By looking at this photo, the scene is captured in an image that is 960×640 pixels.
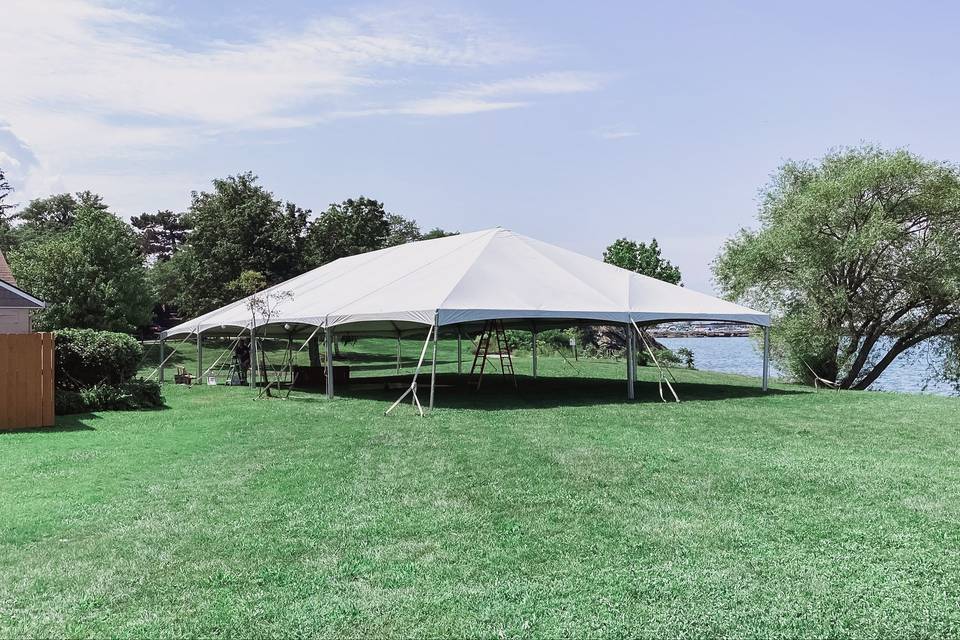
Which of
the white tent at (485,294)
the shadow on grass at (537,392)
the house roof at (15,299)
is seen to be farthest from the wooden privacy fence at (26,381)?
the house roof at (15,299)

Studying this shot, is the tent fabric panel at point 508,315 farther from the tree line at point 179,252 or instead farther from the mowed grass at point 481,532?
the tree line at point 179,252

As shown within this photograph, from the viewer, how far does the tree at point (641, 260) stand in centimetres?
4562

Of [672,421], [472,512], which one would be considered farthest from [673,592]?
[672,421]

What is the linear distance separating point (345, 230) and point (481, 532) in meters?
36.9

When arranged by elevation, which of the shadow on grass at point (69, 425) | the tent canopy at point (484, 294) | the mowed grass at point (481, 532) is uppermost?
the tent canopy at point (484, 294)

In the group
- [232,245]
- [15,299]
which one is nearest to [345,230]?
[232,245]

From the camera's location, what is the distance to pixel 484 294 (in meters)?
13.2

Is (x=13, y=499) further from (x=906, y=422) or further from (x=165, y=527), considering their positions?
(x=906, y=422)

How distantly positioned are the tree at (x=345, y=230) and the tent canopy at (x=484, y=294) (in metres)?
22.5

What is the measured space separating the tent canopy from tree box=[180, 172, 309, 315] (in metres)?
20.9

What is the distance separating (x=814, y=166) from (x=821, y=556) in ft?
67.9

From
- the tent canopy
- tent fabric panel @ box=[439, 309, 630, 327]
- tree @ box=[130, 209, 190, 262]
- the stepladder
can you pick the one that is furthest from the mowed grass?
tree @ box=[130, 209, 190, 262]

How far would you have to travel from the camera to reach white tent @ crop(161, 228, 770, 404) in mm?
12945

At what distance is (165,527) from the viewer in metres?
4.95
